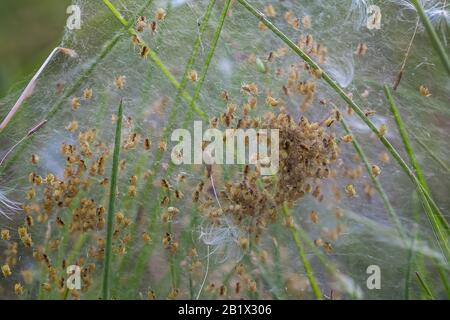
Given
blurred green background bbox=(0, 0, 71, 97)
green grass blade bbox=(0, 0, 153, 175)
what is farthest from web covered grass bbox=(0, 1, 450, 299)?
blurred green background bbox=(0, 0, 71, 97)

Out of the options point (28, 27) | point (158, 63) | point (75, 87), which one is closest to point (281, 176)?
point (158, 63)

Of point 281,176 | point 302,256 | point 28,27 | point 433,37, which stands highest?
point 28,27

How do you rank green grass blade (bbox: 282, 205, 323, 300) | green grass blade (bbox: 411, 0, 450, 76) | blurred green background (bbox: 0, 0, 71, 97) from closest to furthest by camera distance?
green grass blade (bbox: 411, 0, 450, 76) < green grass blade (bbox: 282, 205, 323, 300) < blurred green background (bbox: 0, 0, 71, 97)

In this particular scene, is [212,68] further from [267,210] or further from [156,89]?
[267,210]

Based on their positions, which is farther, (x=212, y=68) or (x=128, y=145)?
(x=212, y=68)

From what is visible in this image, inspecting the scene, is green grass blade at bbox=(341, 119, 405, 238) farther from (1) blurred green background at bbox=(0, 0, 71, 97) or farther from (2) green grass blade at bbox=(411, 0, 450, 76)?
(1) blurred green background at bbox=(0, 0, 71, 97)

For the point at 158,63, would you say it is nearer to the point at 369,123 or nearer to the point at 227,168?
the point at 227,168
